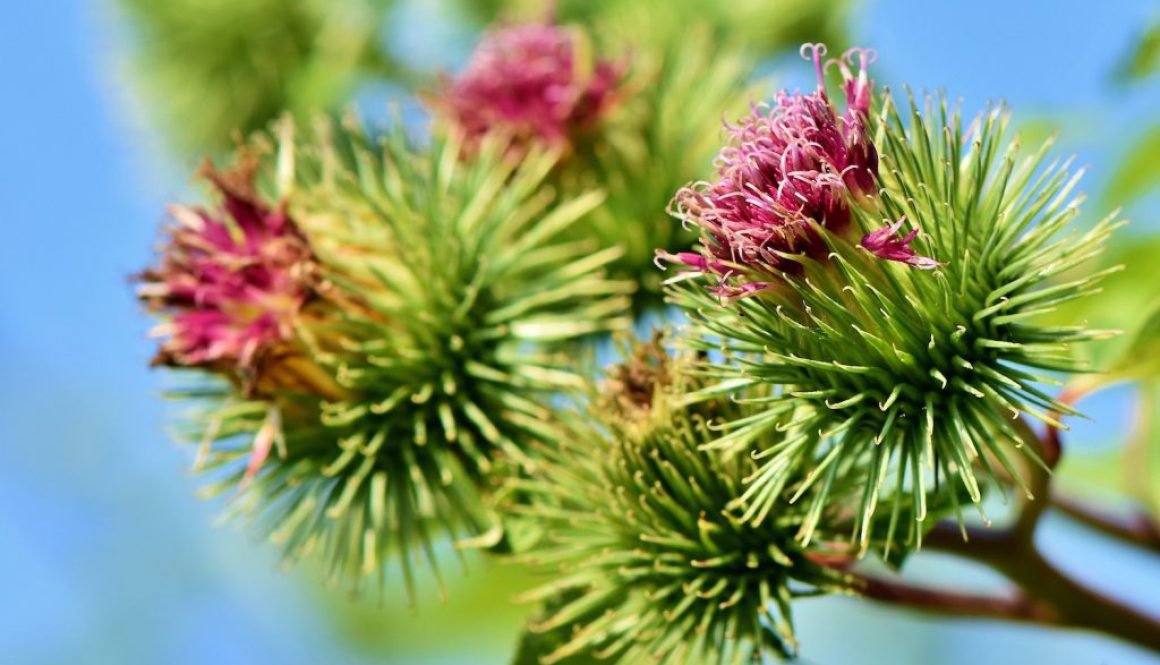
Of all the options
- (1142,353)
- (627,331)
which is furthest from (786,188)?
(1142,353)

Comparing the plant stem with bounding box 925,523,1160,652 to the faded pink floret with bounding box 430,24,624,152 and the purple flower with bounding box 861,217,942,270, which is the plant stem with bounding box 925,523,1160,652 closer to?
the purple flower with bounding box 861,217,942,270

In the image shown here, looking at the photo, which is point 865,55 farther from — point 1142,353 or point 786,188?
point 1142,353

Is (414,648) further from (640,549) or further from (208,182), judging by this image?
(640,549)

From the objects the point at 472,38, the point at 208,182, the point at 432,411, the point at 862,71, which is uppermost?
the point at 472,38

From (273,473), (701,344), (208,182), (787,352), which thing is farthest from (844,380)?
(208,182)

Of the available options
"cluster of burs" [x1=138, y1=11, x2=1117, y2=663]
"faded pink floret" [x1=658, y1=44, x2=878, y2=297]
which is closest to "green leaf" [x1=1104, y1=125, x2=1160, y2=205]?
"cluster of burs" [x1=138, y1=11, x2=1117, y2=663]
